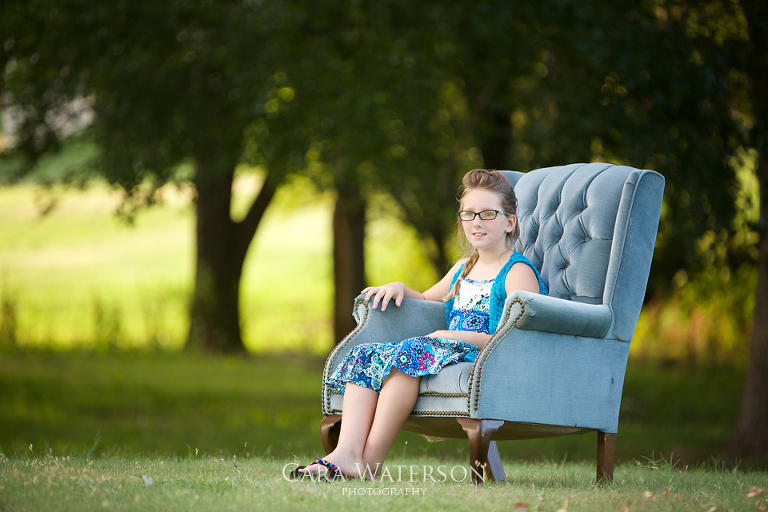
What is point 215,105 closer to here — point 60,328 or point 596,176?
point 596,176

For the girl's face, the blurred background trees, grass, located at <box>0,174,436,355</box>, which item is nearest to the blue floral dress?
the girl's face

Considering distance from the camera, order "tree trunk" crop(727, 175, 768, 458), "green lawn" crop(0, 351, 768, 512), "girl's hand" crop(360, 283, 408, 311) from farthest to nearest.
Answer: "tree trunk" crop(727, 175, 768, 458) < "girl's hand" crop(360, 283, 408, 311) < "green lawn" crop(0, 351, 768, 512)

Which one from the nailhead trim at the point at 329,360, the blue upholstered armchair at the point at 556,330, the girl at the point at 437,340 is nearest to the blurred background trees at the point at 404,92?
the blue upholstered armchair at the point at 556,330

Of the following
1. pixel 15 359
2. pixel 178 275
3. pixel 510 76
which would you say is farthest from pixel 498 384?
pixel 178 275

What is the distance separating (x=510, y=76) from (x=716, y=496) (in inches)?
188

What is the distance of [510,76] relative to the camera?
7133 millimetres

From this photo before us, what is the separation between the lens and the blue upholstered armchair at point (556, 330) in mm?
3164

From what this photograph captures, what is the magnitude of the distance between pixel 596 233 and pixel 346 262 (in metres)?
8.68

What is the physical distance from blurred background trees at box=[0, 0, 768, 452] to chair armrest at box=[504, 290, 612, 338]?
2.69m

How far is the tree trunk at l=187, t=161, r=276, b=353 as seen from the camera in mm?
12211

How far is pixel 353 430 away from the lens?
10.5 feet

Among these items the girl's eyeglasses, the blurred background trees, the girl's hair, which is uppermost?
the blurred background trees

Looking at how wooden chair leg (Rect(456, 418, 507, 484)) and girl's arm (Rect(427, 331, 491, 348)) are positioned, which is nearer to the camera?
wooden chair leg (Rect(456, 418, 507, 484))

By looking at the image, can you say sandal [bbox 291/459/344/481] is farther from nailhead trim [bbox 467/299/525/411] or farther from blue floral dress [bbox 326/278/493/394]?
nailhead trim [bbox 467/299/525/411]
